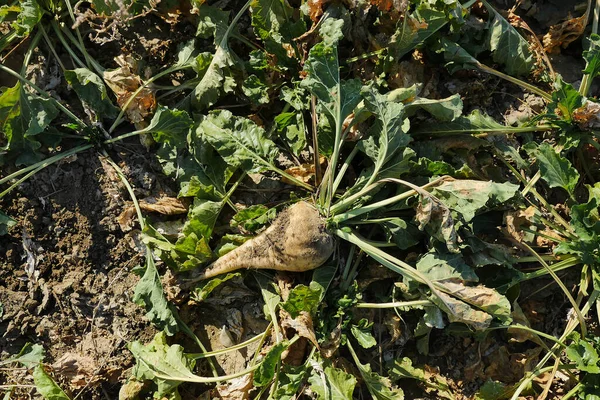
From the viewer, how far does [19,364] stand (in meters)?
3.60

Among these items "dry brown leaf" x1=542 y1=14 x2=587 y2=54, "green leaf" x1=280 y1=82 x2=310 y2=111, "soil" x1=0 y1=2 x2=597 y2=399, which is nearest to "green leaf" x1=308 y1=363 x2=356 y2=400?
"soil" x1=0 y1=2 x2=597 y2=399

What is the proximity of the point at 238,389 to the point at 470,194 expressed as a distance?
5.65 ft

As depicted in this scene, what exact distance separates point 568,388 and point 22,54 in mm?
4089

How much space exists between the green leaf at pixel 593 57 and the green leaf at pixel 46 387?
3728 millimetres

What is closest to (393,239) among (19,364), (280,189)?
(280,189)

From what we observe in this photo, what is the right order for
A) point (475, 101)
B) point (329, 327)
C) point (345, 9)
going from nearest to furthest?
point (329, 327) → point (345, 9) → point (475, 101)

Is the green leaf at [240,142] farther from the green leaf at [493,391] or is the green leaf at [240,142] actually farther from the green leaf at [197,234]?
the green leaf at [493,391]

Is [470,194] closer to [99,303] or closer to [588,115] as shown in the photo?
[588,115]

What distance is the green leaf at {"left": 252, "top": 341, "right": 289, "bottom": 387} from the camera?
3215 mm

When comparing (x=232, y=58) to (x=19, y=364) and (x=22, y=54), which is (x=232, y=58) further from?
(x=19, y=364)

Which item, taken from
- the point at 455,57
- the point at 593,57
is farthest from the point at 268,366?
the point at 593,57

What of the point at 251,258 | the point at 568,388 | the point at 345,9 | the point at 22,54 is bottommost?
the point at 568,388

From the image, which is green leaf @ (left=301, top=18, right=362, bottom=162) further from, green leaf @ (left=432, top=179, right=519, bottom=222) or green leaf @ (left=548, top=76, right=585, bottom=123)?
green leaf @ (left=548, top=76, right=585, bottom=123)

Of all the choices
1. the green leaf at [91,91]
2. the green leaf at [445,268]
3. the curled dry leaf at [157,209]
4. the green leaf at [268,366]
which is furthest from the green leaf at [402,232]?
the green leaf at [91,91]
